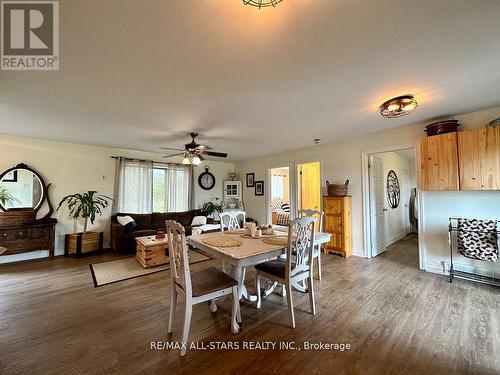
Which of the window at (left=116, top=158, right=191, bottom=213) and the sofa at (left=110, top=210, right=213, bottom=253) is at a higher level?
the window at (left=116, top=158, right=191, bottom=213)

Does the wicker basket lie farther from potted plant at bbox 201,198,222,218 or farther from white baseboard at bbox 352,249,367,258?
potted plant at bbox 201,198,222,218

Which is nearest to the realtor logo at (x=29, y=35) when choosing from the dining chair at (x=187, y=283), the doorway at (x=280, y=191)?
the dining chair at (x=187, y=283)

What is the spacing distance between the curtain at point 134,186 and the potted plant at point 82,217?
0.51 meters

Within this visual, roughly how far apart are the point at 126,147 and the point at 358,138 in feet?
17.3

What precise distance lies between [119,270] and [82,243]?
150cm

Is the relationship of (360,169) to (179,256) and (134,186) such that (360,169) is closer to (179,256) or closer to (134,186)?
(179,256)

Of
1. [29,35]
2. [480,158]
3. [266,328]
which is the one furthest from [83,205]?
[480,158]

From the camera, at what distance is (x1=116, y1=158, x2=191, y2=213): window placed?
5102 mm

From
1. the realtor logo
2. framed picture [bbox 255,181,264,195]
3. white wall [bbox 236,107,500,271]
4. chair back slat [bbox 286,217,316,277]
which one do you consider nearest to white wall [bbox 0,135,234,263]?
the realtor logo

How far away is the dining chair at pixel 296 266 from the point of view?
196 centimetres

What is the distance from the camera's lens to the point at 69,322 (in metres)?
2.05

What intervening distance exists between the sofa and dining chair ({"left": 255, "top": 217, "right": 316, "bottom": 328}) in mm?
3238

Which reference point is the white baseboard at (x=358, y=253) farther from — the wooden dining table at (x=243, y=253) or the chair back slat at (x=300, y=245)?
the wooden dining table at (x=243, y=253)

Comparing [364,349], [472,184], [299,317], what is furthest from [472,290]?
[299,317]
